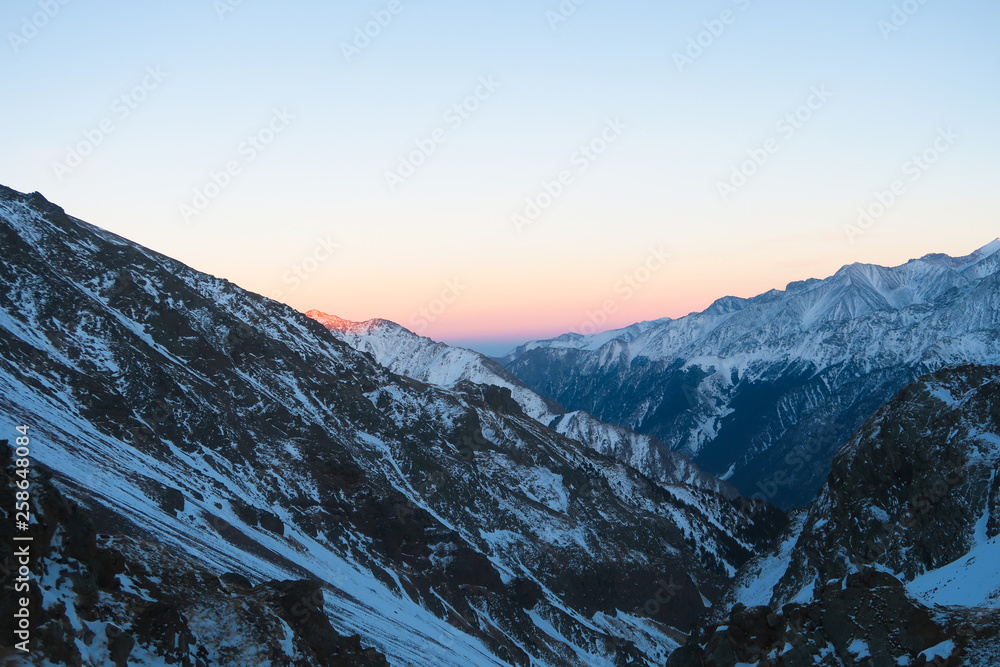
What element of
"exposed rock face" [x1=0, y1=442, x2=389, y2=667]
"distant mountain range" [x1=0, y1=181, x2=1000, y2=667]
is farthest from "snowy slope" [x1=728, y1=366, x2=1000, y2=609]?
"exposed rock face" [x1=0, y1=442, x2=389, y2=667]

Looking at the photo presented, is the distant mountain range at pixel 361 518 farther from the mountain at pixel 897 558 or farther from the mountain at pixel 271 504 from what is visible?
the mountain at pixel 271 504

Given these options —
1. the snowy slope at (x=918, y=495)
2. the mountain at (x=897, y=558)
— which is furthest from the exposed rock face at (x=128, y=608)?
the snowy slope at (x=918, y=495)

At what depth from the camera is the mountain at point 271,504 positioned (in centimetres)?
4175

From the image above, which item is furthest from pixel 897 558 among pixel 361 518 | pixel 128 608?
pixel 361 518

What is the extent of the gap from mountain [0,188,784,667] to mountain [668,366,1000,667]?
2712 centimetres

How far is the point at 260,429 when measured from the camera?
12356 cm

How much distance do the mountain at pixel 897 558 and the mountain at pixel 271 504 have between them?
27.1 meters

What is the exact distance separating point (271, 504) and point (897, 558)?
255 ft

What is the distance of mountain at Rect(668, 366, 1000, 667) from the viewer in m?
39.4

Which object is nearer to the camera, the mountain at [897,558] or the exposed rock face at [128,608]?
the exposed rock face at [128,608]

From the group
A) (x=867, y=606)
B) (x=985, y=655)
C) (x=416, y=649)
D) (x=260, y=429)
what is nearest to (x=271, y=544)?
(x=416, y=649)

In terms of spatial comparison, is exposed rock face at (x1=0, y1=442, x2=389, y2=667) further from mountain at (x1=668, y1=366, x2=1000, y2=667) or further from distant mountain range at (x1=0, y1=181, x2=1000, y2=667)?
mountain at (x1=668, y1=366, x2=1000, y2=667)

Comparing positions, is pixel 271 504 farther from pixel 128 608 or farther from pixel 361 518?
pixel 128 608

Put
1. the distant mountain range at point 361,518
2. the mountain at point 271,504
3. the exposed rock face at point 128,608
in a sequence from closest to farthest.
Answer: the exposed rock face at point 128,608, the distant mountain range at point 361,518, the mountain at point 271,504
